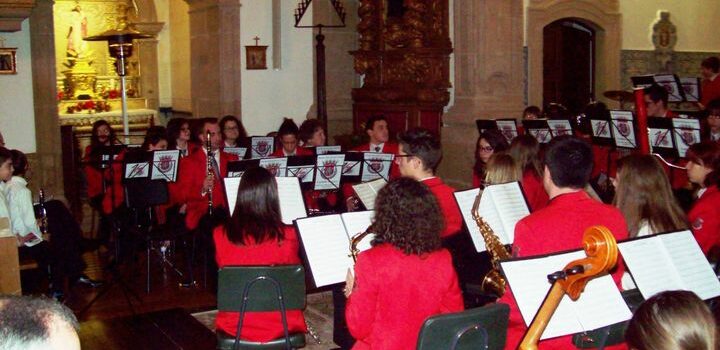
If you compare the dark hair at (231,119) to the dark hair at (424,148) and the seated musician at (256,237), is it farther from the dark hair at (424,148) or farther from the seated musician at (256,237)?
the seated musician at (256,237)

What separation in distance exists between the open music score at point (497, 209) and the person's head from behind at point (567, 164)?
982mm

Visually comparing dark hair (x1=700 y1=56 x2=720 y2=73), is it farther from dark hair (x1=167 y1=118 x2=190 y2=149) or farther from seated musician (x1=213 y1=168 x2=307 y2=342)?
seated musician (x1=213 y1=168 x2=307 y2=342)

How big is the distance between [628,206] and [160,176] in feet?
14.0

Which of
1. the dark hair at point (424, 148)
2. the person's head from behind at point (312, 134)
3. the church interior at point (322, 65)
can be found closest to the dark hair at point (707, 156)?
the dark hair at point (424, 148)

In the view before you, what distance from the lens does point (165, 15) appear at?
45.3 ft

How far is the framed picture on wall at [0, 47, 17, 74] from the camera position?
976 centimetres

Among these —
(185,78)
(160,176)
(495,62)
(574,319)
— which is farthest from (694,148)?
(185,78)

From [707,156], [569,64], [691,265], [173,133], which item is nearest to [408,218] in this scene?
[691,265]

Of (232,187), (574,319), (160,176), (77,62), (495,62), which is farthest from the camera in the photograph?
(77,62)

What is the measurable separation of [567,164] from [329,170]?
388cm

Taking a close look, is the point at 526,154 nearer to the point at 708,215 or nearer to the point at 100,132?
the point at 708,215

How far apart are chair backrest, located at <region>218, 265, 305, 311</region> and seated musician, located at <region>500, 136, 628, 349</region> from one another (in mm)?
1137

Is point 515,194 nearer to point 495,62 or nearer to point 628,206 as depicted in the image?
point 628,206

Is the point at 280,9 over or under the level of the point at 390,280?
over
